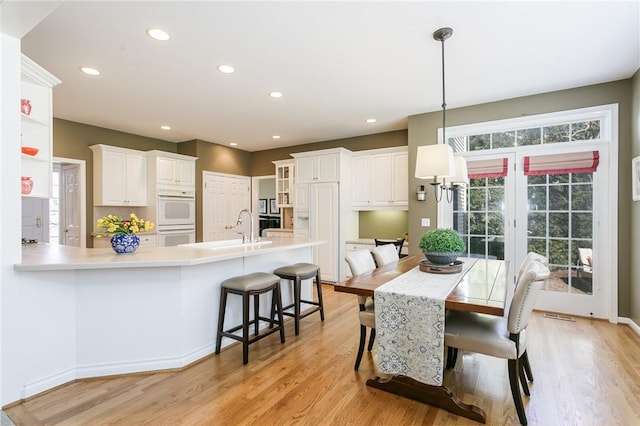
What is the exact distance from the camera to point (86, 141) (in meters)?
5.14

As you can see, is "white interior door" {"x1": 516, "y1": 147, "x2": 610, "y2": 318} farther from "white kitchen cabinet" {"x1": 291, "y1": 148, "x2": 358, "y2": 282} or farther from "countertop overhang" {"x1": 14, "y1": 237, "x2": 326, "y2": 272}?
"countertop overhang" {"x1": 14, "y1": 237, "x2": 326, "y2": 272}

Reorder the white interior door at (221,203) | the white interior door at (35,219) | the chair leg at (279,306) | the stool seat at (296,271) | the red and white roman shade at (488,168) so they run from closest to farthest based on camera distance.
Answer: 1. the chair leg at (279,306)
2. the stool seat at (296,271)
3. the red and white roman shade at (488,168)
4. the white interior door at (35,219)
5. the white interior door at (221,203)

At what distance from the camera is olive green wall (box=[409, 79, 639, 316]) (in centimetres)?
340

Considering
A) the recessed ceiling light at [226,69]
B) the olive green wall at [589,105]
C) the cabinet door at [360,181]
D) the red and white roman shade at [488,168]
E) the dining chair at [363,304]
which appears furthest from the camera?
the cabinet door at [360,181]

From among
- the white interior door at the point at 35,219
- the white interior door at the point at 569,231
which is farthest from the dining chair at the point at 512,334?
the white interior door at the point at 35,219

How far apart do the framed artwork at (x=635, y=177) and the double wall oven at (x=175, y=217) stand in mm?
6307

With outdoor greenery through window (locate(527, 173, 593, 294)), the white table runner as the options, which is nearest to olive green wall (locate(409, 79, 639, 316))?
outdoor greenery through window (locate(527, 173, 593, 294))

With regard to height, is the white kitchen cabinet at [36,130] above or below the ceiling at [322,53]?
below

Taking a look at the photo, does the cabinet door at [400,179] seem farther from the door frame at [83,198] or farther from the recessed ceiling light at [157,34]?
the door frame at [83,198]

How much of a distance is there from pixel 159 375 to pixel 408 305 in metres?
1.91

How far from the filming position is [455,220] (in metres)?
4.43

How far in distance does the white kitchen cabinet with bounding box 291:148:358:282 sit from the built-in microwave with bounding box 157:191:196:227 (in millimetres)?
2126

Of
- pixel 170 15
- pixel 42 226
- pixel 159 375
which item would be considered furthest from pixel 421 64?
pixel 42 226

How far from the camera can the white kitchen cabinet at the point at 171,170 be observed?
219 inches
